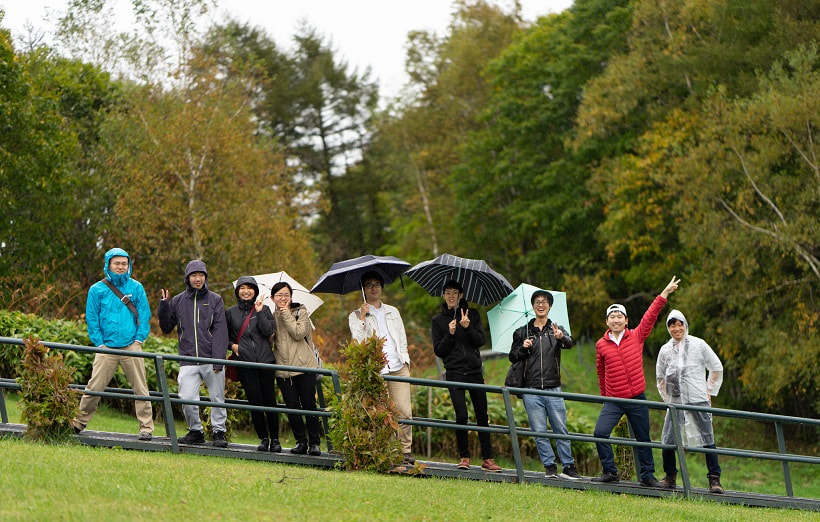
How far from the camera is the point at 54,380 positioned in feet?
37.8

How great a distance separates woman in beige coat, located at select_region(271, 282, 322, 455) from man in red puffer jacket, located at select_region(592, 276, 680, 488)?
317cm

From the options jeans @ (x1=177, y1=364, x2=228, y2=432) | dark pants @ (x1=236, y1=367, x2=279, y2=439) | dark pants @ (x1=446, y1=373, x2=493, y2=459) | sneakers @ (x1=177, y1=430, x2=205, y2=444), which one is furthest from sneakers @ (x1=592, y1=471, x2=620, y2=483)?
sneakers @ (x1=177, y1=430, x2=205, y2=444)

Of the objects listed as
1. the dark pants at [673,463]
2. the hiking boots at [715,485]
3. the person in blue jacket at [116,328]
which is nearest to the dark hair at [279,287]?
the person in blue jacket at [116,328]

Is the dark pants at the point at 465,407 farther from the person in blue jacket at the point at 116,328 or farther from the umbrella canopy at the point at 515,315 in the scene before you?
the person in blue jacket at the point at 116,328

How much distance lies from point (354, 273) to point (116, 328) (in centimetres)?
271

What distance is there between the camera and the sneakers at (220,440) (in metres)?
11.9

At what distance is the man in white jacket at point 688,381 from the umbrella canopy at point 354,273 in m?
3.14

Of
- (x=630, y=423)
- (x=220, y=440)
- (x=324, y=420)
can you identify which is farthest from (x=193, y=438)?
(x=630, y=423)

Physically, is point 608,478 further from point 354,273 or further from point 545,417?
point 354,273

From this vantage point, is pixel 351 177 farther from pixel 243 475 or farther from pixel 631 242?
pixel 243 475

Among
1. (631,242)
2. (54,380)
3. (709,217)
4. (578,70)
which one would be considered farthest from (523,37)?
(54,380)

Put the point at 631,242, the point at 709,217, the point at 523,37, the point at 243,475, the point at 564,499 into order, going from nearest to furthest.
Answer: the point at 243,475 < the point at 564,499 < the point at 709,217 < the point at 631,242 < the point at 523,37

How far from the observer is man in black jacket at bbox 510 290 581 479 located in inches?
477

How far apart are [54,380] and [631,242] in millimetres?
25900
